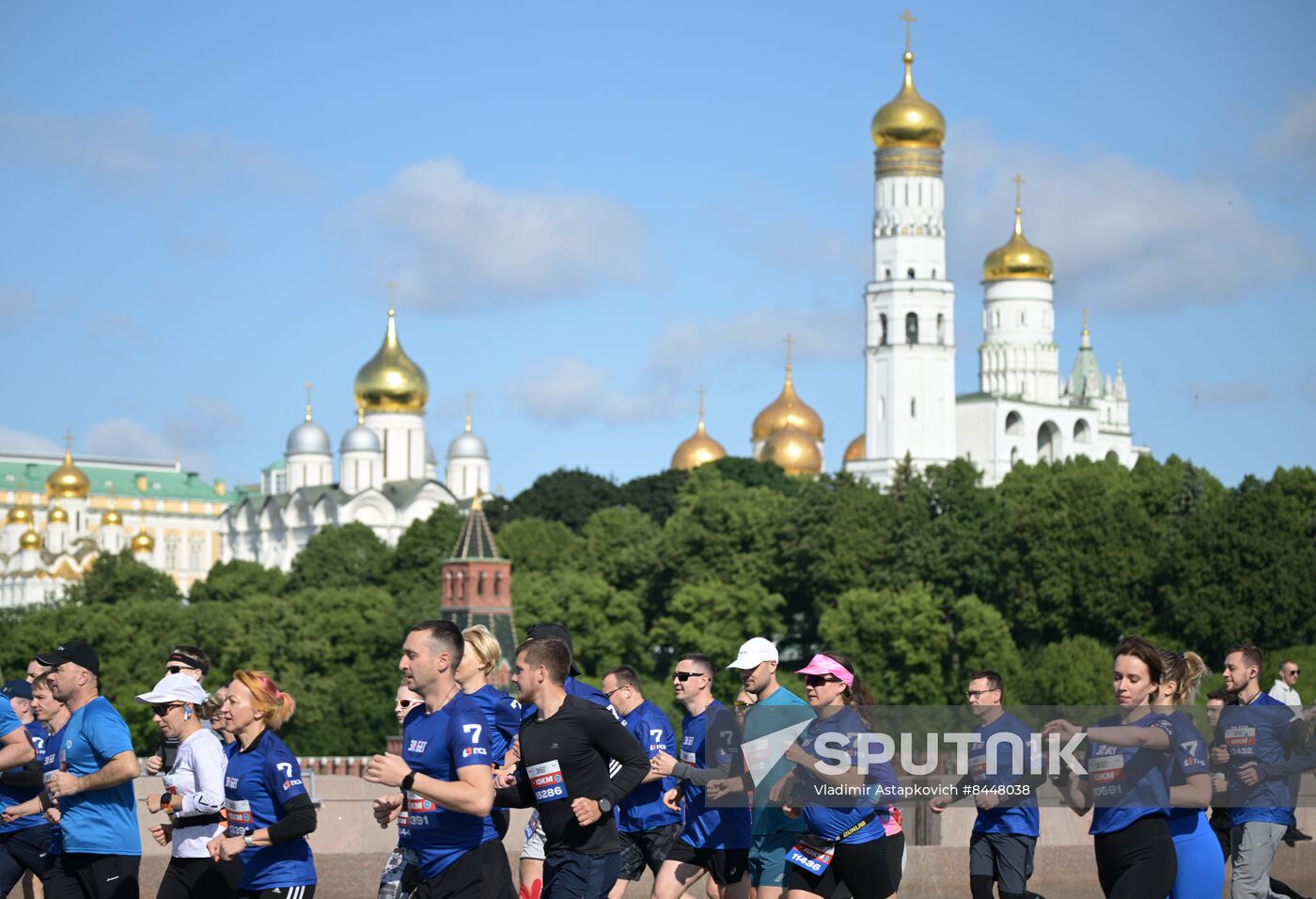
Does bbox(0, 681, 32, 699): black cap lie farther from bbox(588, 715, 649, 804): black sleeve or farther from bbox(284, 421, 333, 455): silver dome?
bbox(284, 421, 333, 455): silver dome

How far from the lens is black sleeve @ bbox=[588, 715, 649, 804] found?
1091cm

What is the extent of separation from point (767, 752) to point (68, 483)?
159 m

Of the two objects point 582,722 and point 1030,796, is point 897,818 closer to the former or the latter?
point 1030,796

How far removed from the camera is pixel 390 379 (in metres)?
145

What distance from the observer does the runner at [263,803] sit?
35.3ft

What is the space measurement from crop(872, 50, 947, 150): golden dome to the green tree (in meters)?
39.7

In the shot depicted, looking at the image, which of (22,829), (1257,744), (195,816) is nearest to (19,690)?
(22,829)

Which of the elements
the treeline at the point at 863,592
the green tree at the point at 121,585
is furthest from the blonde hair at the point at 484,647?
the green tree at the point at 121,585

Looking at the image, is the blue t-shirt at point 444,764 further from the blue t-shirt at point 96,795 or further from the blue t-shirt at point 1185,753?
the blue t-shirt at point 1185,753

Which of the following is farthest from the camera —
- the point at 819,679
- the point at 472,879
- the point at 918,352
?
the point at 918,352

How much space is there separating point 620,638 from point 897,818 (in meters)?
62.7

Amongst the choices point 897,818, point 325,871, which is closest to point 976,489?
point 325,871

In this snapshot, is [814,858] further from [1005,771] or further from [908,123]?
[908,123]

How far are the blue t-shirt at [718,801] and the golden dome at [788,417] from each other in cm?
12307
